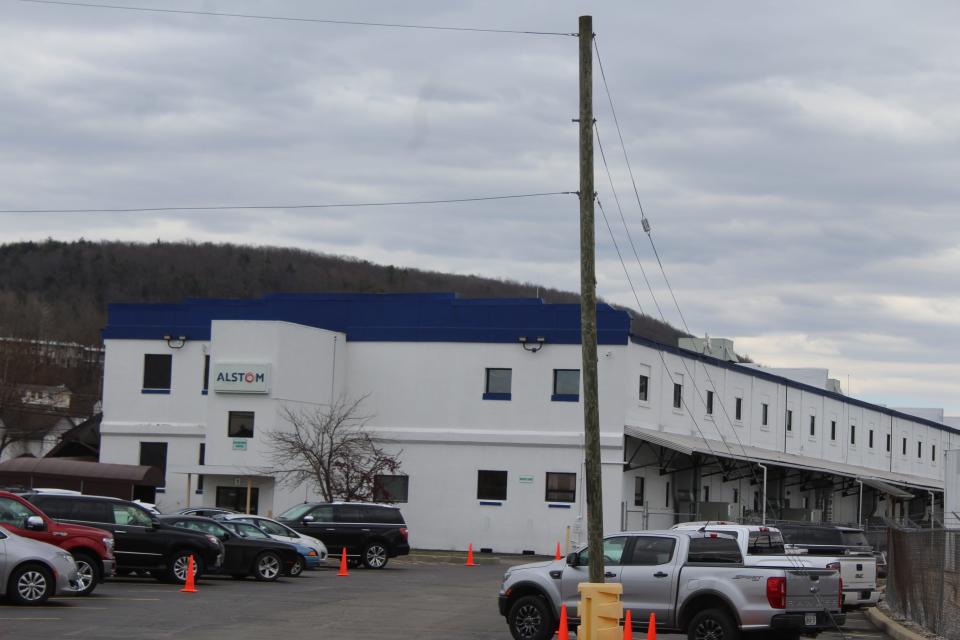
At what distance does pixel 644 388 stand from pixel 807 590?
35.4 metres

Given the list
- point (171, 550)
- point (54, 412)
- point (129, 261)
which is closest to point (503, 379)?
point (171, 550)

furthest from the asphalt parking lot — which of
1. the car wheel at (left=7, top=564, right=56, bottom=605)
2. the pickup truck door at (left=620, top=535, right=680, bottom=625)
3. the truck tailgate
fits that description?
the truck tailgate

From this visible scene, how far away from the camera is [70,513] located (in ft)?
92.9

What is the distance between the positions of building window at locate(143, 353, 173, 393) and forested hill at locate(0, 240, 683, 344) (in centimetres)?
6840

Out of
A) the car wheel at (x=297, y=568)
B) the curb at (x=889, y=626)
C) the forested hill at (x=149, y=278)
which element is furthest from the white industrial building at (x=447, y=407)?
the forested hill at (x=149, y=278)

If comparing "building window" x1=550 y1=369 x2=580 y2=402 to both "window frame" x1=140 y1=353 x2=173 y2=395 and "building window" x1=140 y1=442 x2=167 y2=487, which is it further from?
"building window" x1=140 y1=442 x2=167 y2=487

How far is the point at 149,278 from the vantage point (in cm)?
15900

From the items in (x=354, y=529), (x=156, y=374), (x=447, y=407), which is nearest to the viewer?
(x=354, y=529)

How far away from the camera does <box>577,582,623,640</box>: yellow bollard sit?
1627 centimetres

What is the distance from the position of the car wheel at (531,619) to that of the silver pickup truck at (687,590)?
0.05ft

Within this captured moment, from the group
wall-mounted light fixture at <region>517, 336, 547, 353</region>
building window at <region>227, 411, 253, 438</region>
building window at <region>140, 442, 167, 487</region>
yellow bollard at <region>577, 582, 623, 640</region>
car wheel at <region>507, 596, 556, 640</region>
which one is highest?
wall-mounted light fixture at <region>517, 336, 547, 353</region>

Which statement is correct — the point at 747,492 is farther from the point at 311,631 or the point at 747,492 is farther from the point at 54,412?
the point at 54,412

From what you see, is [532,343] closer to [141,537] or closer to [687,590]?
[141,537]

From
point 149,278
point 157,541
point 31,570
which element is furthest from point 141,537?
point 149,278
